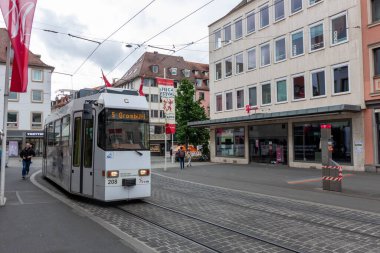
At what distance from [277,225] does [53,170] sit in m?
10.4

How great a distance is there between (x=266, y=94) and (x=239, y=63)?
4.88 m

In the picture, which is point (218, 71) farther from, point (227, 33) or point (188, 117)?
point (188, 117)

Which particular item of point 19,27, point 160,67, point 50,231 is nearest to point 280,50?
point 19,27

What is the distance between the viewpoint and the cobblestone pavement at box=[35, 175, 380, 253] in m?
6.45

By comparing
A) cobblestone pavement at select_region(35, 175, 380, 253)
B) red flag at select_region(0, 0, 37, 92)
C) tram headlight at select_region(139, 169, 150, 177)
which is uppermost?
red flag at select_region(0, 0, 37, 92)

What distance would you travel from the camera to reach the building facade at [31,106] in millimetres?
55250

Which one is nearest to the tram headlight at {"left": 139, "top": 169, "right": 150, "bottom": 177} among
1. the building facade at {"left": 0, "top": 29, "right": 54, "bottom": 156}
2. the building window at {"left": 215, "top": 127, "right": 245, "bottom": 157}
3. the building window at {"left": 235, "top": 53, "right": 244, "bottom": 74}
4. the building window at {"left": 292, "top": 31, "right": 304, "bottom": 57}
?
the building window at {"left": 292, "top": 31, "right": 304, "bottom": 57}

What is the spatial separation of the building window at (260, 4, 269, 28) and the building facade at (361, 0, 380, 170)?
9153 mm

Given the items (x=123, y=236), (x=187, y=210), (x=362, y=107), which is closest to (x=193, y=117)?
(x=362, y=107)

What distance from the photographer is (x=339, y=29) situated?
24.2 meters

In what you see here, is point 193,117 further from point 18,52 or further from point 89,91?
point 18,52

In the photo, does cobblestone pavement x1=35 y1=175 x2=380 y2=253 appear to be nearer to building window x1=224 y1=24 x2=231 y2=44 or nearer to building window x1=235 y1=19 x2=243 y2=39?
building window x1=235 y1=19 x2=243 y2=39

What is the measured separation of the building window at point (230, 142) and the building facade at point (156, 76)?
28350 mm

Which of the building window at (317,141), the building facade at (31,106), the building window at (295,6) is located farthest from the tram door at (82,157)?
the building facade at (31,106)
